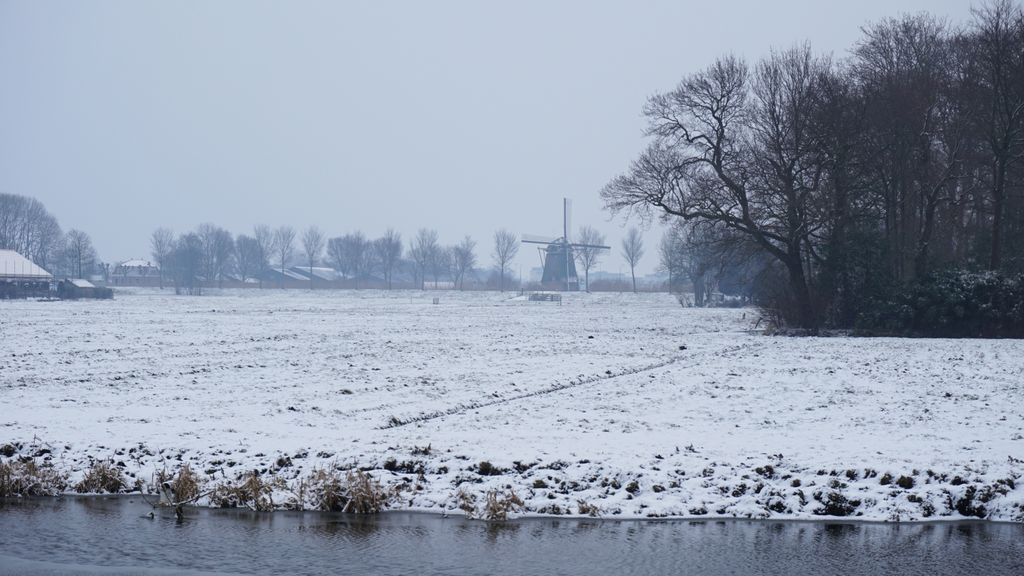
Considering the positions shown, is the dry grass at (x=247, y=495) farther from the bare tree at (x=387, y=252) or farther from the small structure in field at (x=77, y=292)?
the bare tree at (x=387, y=252)

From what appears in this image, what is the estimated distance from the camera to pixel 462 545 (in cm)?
993

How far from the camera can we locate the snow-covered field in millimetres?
11672

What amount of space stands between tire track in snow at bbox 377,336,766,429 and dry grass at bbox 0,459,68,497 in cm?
544

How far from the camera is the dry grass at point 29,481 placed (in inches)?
479

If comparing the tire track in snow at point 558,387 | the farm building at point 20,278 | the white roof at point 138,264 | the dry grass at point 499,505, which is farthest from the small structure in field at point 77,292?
the dry grass at point 499,505

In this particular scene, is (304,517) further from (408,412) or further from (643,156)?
(643,156)

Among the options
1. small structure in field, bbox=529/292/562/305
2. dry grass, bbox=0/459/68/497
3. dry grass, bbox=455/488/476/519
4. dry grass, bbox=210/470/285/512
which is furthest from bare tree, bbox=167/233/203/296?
dry grass, bbox=455/488/476/519

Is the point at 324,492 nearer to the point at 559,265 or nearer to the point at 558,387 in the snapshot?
the point at 558,387

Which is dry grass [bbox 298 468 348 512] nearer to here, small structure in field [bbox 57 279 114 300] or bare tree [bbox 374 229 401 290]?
small structure in field [bbox 57 279 114 300]

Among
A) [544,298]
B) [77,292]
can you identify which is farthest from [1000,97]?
[77,292]

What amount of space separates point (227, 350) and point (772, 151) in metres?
26.9

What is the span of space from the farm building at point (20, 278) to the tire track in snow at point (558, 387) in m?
94.7

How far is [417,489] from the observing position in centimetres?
1194

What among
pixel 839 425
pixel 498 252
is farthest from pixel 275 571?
pixel 498 252
